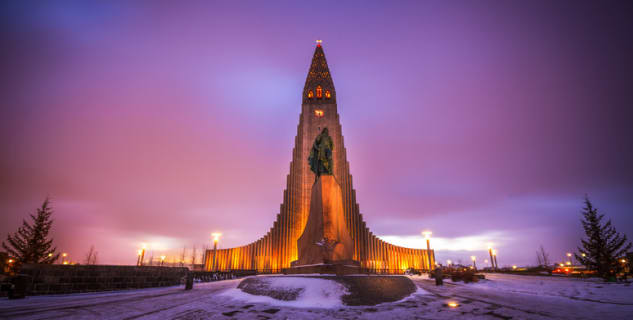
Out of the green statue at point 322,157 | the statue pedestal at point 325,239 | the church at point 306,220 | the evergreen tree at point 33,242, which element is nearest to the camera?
the statue pedestal at point 325,239

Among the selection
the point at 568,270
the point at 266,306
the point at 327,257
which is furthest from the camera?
the point at 568,270

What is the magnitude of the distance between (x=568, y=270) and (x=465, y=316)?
2728cm

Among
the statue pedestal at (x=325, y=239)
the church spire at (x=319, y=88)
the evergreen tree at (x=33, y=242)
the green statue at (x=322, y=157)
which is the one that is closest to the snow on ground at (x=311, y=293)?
the statue pedestal at (x=325, y=239)

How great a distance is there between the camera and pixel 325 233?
11086mm

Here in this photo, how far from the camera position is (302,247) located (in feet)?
39.6

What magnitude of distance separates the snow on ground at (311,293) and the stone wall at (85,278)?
715 centimetres

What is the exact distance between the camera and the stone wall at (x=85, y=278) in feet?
28.0

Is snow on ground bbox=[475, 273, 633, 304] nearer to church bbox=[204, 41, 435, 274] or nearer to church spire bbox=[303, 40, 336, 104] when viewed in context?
church bbox=[204, 41, 435, 274]

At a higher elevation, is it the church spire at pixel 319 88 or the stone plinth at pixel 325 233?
the church spire at pixel 319 88

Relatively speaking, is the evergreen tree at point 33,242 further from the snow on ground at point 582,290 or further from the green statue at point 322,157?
the snow on ground at point 582,290

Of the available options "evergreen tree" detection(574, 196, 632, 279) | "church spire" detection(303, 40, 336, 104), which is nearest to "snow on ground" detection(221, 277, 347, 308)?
"evergreen tree" detection(574, 196, 632, 279)

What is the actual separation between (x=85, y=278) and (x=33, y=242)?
20660 millimetres

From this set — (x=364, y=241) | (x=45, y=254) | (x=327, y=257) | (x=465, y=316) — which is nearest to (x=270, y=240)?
(x=364, y=241)

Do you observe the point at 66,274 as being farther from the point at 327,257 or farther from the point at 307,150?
the point at 307,150
